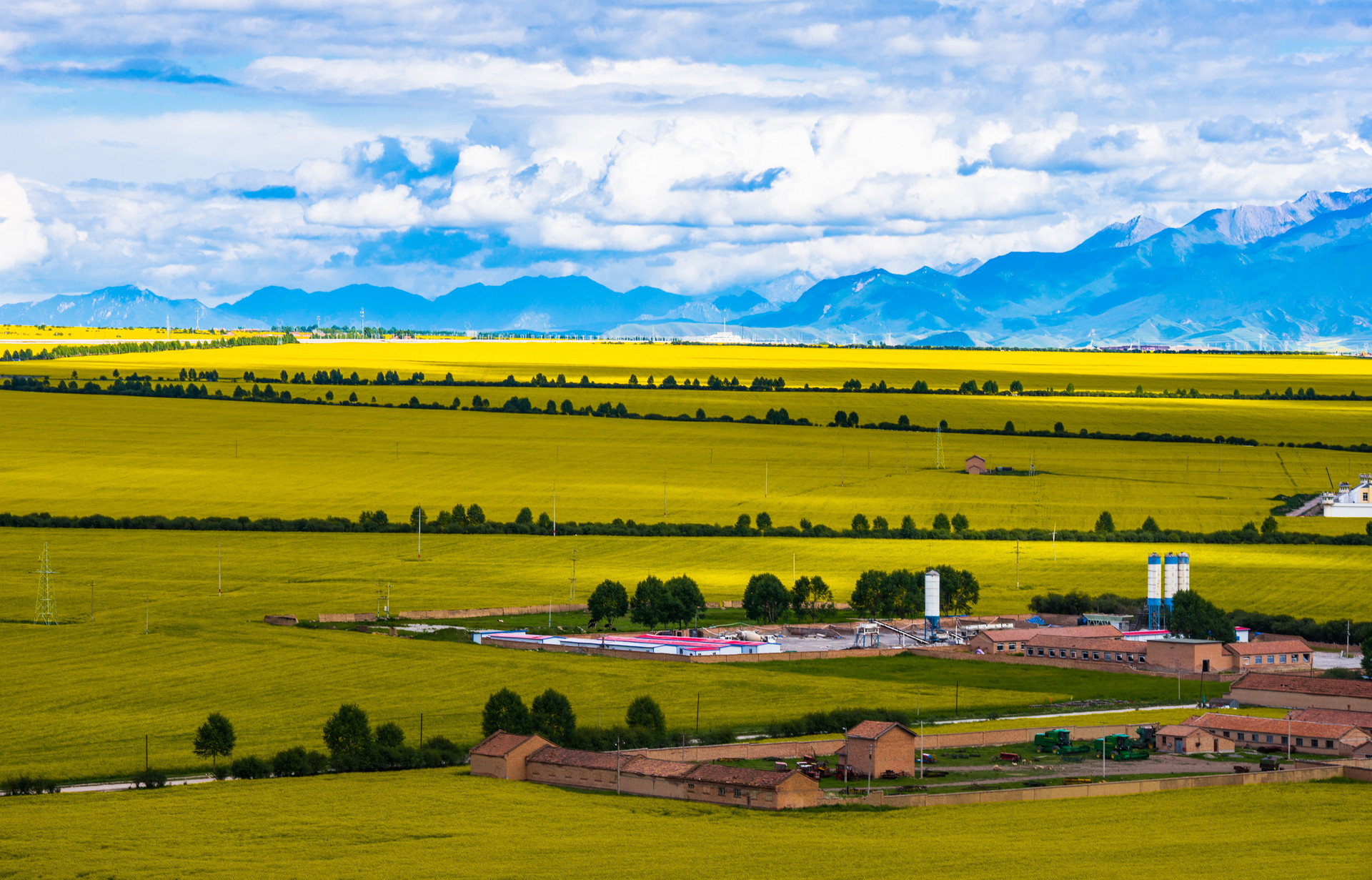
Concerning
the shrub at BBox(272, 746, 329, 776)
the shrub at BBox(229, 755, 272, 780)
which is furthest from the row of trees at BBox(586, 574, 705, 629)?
the shrub at BBox(229, 755, 272, 780)

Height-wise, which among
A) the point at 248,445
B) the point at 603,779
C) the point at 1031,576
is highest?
the point at 248,445

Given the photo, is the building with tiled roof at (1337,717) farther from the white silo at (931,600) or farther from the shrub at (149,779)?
the shrub at (149,779)

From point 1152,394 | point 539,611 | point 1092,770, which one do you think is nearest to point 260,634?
point 539,611

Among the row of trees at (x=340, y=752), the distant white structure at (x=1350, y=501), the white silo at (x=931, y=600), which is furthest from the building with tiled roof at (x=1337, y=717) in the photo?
the distant white structure at (x=1350, y=501)

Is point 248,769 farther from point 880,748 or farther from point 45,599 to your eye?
point 45,599

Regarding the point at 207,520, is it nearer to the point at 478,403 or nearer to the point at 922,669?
the point at 922,669

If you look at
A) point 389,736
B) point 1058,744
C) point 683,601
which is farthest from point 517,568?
point 1058,744
